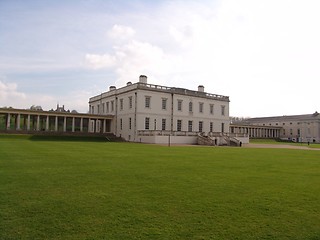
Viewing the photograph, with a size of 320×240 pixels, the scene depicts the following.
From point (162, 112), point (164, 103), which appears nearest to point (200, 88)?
point (164, 103)

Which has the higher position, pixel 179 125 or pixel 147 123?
pixel 147 123

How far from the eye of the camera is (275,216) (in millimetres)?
6078

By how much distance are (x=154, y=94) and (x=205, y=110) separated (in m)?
12.7

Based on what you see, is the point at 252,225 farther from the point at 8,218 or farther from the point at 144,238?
the point at 8,218

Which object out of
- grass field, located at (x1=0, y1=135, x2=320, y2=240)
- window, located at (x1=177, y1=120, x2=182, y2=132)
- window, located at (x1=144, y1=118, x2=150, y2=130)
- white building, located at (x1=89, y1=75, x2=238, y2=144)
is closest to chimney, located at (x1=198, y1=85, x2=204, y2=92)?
white building, located at (x1=89, y1=75, x2=238, y2=144)

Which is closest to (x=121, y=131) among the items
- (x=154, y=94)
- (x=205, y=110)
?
(x=154, y=94)

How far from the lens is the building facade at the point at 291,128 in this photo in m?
90.4

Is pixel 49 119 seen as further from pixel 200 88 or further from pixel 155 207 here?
pixel 155 207

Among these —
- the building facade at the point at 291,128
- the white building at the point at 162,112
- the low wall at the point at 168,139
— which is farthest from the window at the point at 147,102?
the building facade at the point at 291,128

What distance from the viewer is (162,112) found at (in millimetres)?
53719

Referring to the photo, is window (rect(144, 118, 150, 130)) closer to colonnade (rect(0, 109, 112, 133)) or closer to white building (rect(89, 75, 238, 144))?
white building (rect(89, 75, 238, 144))

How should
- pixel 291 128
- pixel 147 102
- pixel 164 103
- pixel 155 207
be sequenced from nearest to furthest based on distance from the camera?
1. pixel 155 207
2. pixel 147 102
3. pixel 164 103
4. pixel 291 128

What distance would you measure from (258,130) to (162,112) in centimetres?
4912

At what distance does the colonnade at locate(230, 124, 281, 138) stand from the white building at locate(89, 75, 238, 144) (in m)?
24.6
